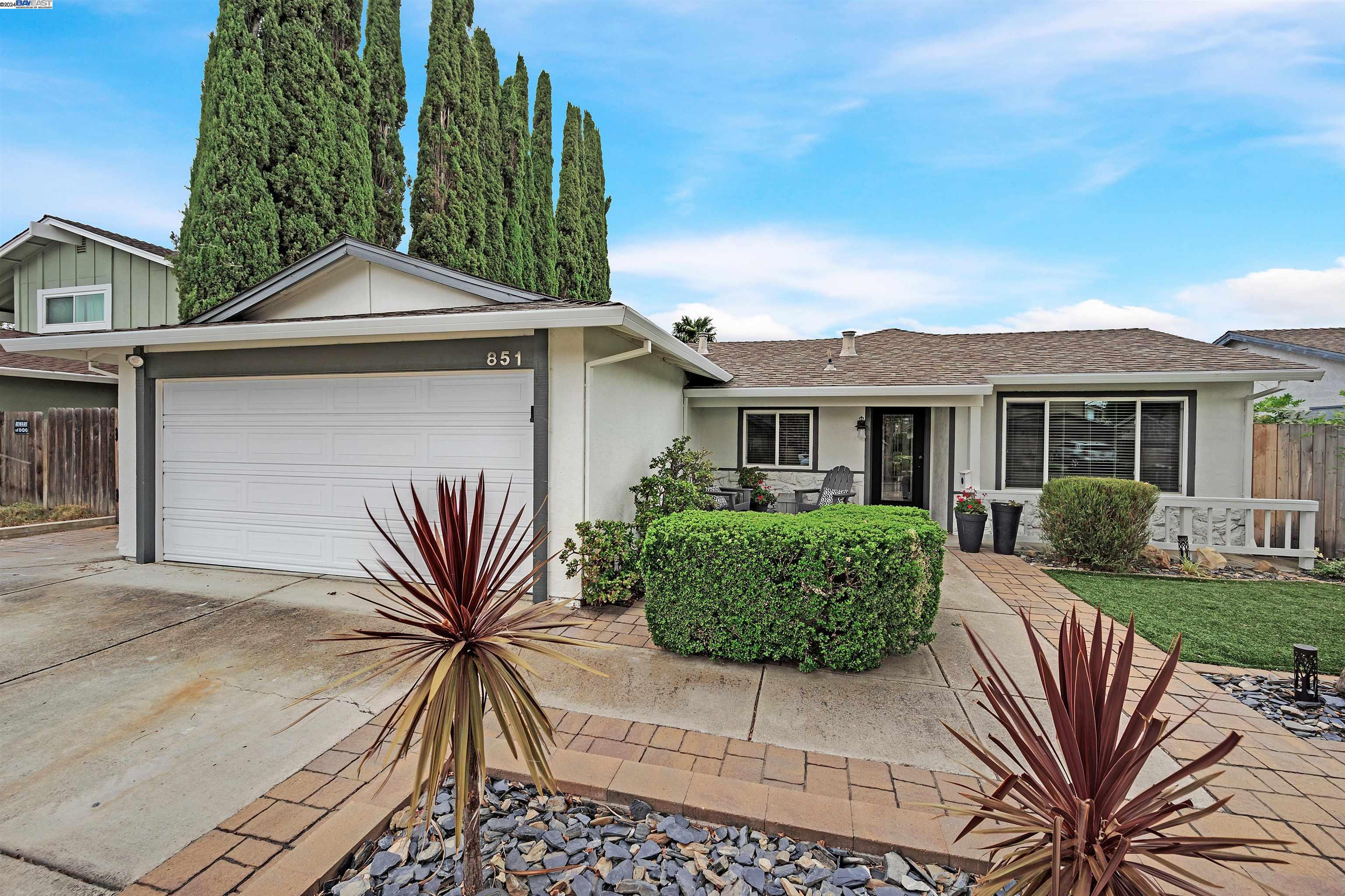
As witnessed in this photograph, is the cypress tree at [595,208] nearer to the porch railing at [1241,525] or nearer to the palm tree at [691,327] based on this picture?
the palm tree at [691,327]

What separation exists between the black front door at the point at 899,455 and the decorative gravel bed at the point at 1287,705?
6650mm

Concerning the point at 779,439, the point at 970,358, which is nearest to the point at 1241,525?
the point at 970,358

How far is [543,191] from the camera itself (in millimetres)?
17844

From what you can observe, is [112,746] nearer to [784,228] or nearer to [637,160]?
[784,228]

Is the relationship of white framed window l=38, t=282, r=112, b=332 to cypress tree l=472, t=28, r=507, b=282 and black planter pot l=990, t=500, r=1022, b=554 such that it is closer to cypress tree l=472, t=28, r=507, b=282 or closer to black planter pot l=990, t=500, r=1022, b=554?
cypress tree l=472, t=28, r=507, b=282

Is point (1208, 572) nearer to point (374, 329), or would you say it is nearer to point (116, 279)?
point (374, 329)

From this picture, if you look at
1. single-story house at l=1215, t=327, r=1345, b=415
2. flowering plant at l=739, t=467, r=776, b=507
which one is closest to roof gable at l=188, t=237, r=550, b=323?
flowering plant at l=739, t=467, r=776, b=507

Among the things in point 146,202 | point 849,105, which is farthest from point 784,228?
point 146,202

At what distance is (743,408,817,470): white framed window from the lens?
10797 mm

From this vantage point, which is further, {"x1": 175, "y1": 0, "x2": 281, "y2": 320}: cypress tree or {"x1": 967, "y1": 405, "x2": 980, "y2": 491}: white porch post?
{"x1": 175, "y1": 0, "x2": 281, "y2": 320}: cypress tree

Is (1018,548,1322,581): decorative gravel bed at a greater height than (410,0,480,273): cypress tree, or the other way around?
(410,0,480,273): cypress tree

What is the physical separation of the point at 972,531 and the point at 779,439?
3566 millimetres

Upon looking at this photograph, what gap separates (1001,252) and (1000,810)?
16104mm

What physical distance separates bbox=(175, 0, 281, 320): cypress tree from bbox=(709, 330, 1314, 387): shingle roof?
327 inches
